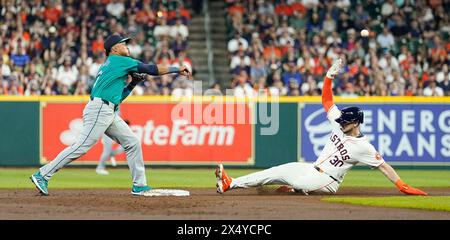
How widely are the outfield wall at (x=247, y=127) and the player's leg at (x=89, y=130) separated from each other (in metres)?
9.13

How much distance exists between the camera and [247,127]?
23203mm

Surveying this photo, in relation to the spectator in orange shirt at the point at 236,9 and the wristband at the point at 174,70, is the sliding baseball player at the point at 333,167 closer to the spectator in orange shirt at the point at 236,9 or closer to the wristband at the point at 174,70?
the wristband at the point at 174,70

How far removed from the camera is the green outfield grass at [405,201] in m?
12.9

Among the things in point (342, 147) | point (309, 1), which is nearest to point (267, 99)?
point (309, 1)

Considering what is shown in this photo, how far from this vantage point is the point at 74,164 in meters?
22.8

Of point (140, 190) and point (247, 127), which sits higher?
point (247, 127)

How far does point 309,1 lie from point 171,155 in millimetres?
7898

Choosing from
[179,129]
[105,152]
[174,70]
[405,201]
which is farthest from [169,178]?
[405,201]

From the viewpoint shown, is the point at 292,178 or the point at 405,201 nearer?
the point at 405,201

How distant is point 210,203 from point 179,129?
10.0 m

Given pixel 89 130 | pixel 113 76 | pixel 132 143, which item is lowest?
pixel 132 143

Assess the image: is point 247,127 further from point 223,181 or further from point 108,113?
point 108,113

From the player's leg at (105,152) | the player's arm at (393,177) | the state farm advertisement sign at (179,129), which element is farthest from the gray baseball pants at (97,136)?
the state farm advertisement sign at (179,129)

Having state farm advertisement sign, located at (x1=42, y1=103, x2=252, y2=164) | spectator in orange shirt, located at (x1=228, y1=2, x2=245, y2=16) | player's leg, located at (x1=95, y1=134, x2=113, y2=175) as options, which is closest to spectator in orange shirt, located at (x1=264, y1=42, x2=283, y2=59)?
spectator in orange shirt, located at (x1=228, y1=2, x2=245, y2=16)
